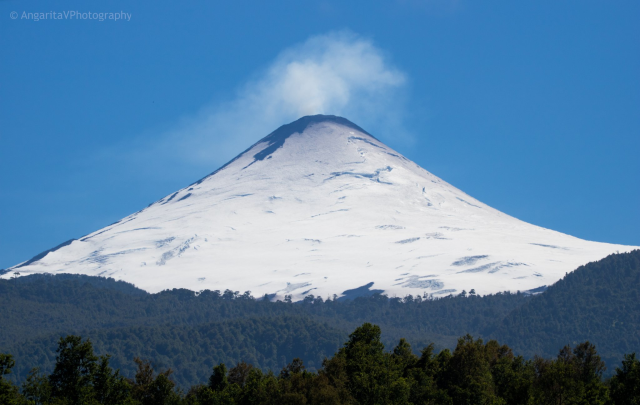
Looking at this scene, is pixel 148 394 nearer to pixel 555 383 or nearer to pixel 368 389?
pixel 368 389

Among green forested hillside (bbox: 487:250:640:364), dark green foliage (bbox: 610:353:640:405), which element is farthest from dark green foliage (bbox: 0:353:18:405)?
green forested hillside (bbox: 487:250:640:364)

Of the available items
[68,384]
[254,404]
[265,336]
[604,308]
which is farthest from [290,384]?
[604,308]

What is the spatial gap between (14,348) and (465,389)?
15075cm

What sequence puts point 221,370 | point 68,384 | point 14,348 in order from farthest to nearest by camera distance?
point 14,348, point 221,370, point 68,384

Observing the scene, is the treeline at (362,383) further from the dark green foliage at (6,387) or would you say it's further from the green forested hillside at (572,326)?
the green forested hillside at (572,326)

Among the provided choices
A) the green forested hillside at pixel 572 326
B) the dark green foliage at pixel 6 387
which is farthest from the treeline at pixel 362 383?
the green forested hillside at pixel 572 326

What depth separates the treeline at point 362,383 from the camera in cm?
4822

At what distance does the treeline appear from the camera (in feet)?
158

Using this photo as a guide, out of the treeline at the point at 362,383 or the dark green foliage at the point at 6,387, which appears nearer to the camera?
the dark green foliage at the point at 6,387

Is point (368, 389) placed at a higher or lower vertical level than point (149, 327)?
lower

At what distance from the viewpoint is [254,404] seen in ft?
179

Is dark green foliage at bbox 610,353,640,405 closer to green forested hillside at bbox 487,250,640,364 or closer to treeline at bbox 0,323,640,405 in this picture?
treeline at bbox 0,323,640,405

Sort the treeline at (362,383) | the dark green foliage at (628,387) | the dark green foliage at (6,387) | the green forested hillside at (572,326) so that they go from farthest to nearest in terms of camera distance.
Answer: the green forested hillside at (572,326), the dark green foliage at (628,387), the treeline at (362,383), the dark green foliage at (6,387)

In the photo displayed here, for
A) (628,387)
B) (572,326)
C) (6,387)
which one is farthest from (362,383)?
(572,326)
